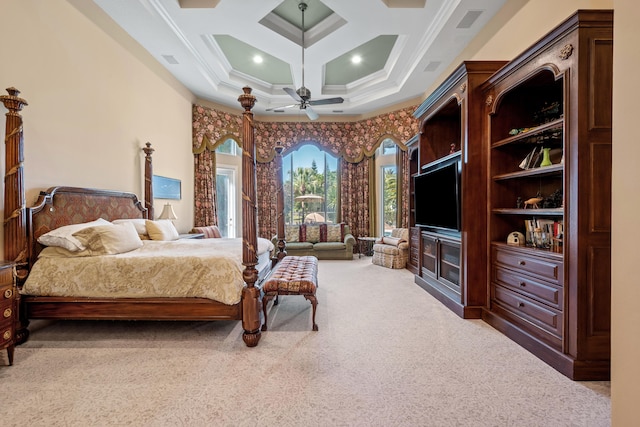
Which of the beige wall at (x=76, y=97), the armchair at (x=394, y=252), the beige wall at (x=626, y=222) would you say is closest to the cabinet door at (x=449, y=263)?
the armchair at (x=394, y=252)

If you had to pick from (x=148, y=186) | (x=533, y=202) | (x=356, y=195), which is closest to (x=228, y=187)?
(x=148, y=186)

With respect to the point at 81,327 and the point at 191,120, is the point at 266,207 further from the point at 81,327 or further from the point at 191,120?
the point at 81,327

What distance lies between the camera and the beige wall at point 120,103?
4.35 ft

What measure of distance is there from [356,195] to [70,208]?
5686mm

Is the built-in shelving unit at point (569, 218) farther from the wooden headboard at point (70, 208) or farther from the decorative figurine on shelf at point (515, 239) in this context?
the wooden headboard at point (70, 208)

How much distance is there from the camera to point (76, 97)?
3.41 meters

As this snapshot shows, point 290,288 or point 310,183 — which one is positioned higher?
point 310,183

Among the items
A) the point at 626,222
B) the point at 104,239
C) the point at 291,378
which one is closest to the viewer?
the point at 626,222

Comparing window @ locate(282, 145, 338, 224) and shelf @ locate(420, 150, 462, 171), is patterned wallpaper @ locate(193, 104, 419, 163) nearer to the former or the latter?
window @ locate(282, 145, 338, 224)

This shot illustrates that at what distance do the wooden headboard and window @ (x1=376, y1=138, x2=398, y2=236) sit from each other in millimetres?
5302

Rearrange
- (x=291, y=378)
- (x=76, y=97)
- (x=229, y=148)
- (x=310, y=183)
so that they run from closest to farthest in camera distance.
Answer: (x=291, y=378)
(x=76, y=97)
(x=229, y=148)
(x=310, y=183)

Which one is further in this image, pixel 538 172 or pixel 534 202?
pixel 534 202

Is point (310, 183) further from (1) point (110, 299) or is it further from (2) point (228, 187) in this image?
(1) point (110, 299)

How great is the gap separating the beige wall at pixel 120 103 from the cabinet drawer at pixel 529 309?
98 cm
